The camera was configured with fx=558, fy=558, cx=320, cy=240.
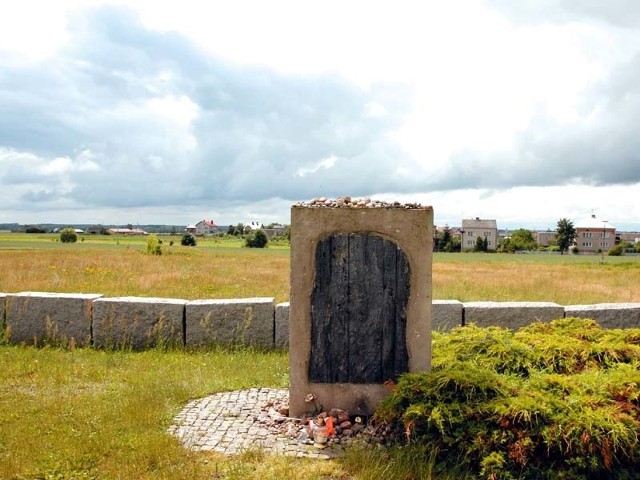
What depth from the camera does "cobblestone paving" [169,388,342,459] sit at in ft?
16.6

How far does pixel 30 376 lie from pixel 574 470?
6.87 m

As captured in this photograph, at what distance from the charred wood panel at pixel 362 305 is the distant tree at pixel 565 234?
332 feet

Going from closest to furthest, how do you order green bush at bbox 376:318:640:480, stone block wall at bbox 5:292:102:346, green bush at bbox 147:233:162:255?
green bush at bbox 376:318:640:480 → stone block wall at bbox 5:292:102:346 → green bush at bbox 147:233:162:255

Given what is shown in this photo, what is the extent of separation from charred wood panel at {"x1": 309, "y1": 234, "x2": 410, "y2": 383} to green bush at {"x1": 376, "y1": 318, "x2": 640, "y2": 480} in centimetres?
44

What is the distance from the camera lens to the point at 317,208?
5543 mm

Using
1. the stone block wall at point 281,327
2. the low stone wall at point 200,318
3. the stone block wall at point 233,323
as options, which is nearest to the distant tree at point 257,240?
the low stone wall at point 200,318

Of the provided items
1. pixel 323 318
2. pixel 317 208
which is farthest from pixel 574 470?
pixel 317 208

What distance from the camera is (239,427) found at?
18.3 ft

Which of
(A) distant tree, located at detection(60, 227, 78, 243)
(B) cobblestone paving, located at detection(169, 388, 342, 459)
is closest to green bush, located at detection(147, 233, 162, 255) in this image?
(A) distant tree, located at detection(60, 227, 78, 243)

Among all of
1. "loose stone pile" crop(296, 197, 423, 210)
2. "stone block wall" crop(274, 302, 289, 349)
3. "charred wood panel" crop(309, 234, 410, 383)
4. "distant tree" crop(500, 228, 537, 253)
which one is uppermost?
"loose stone pile" crop(296, 197, 423, 210)

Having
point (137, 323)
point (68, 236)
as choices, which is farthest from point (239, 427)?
point (68, 236)

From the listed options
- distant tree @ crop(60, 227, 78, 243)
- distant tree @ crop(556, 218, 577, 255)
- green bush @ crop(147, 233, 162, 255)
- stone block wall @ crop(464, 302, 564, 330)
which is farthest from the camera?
distant tree @ crop(556, 218, 577, 255)

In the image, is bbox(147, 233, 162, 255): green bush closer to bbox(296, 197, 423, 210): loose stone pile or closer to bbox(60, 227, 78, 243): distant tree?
bbox(60, 227, 78, 243): distant tree

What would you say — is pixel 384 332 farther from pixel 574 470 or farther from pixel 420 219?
pixel 574 470
